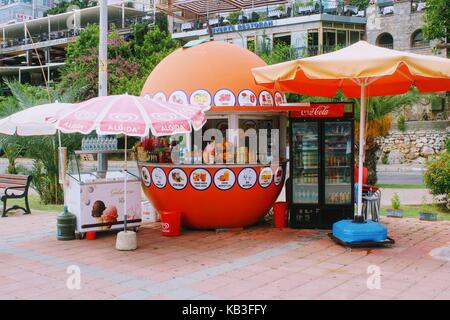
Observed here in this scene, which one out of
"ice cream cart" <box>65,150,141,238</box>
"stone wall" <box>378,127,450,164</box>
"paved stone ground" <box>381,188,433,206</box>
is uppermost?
"stone wall" <box>378,127,450,164</box>

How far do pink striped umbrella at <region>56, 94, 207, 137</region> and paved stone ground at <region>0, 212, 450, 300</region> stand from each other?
6.22 feet

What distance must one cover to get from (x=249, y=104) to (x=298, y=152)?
139cm

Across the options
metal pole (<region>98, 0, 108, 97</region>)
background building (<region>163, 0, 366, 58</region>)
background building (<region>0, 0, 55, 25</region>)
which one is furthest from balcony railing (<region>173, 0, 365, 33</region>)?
background building (<region>0, 0, 55, 25</region>)

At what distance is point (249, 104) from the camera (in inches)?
358

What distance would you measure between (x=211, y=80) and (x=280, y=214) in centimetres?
286

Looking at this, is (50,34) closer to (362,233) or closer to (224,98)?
(224,98)

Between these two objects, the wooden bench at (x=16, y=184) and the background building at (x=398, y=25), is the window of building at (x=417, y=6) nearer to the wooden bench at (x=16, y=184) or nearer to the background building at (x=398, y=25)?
the background building at (x=398, y=25)

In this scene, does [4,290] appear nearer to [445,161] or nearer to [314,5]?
[445,161]

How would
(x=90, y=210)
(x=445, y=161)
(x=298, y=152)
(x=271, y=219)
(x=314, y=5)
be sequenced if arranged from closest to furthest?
(x=90, y=210), (x=298, y=152), (x=271, y=219), (x=445, y=161), (x=314, y=5)

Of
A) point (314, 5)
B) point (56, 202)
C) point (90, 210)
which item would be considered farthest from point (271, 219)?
point (314, 5)

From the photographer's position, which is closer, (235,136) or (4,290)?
(4,290)

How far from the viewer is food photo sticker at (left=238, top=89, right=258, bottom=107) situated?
356 inches

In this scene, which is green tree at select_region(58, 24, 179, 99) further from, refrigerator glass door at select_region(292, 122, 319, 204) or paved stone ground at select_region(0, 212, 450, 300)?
paved stone ground at select_region(0, 212, 450, 300)

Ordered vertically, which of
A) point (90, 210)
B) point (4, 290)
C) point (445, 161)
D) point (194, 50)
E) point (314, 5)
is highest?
point (314, 5)
